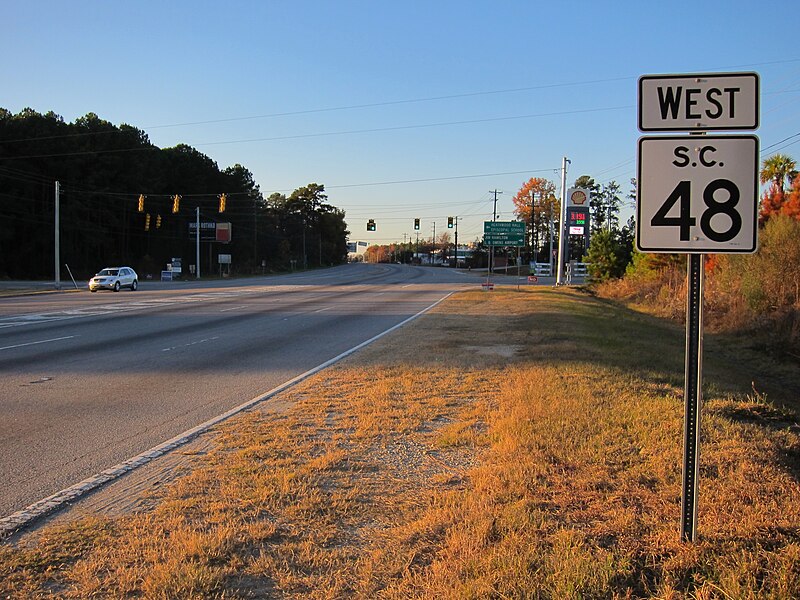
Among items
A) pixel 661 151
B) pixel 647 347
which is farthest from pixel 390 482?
pixel 647 347

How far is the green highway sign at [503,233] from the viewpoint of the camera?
1764 inches

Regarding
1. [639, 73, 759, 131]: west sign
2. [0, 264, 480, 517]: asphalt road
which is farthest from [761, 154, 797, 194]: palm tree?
[639, 73, 759, 131]: west sign

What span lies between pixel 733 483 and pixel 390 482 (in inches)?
102

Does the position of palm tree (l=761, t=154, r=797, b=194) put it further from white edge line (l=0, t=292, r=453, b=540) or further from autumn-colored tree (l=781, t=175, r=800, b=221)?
white edge line (l=0, t=292, r=453, b=540)

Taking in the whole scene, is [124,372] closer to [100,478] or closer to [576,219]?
[100,478]

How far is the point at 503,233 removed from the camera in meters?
45.0

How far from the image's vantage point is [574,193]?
5559 centimetres

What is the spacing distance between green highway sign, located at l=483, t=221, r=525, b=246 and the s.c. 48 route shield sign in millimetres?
41388

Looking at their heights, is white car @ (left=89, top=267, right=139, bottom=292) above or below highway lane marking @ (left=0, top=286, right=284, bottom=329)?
above

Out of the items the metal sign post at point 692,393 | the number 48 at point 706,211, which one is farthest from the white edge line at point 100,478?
the number 48 at point 706,211

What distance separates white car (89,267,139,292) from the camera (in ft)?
130

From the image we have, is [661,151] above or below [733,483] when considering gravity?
above

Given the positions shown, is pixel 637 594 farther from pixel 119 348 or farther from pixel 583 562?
pixel 119 348

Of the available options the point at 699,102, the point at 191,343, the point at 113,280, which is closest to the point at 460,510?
the point at 699,102
